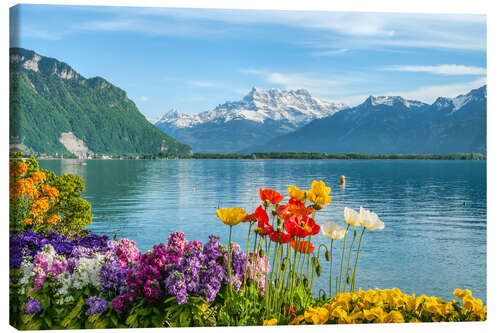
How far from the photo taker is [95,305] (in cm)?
395

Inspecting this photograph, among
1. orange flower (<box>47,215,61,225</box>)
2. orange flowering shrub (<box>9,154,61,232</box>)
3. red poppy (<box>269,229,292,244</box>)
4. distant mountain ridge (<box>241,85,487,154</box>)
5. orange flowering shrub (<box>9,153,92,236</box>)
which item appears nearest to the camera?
red poppy (<box>269,229,292,244</box>)

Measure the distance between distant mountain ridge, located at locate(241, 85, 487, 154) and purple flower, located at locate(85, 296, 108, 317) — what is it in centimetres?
438

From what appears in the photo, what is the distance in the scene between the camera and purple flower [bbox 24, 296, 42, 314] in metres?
4.18

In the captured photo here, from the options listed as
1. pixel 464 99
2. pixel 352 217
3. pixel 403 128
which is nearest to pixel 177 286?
pixel 352 217

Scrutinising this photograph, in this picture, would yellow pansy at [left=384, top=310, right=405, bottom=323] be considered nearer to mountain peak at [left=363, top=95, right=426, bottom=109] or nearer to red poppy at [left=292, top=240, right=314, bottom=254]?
red poppy at [left=292, top=240, right=314, bottom=254]

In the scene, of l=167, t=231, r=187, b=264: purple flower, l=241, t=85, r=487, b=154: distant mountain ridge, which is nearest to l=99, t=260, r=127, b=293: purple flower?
l=167, t=231, r=187, b=264: purple flower

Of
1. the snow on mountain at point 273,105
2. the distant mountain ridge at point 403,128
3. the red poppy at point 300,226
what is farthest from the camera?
the snow on mountain at point 273,105

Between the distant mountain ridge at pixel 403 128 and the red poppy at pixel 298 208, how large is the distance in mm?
2810

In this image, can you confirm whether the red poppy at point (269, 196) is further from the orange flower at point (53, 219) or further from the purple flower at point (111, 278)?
the orange flower at point (53, 219)

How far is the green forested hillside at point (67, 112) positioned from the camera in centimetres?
481

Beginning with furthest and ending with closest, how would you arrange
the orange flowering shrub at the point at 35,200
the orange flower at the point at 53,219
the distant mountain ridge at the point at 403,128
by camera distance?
the orange flower at the point at 53,219, the distant mountain ridge at the point at 403,128, the orange flowering shrub at the point at 35,200

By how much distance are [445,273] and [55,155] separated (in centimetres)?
687

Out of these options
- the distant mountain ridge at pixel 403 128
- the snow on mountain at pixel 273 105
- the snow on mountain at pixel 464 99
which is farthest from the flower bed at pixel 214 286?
the snow on mountain at pixel 273 105
